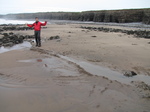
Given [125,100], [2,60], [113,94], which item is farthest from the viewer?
[2,60]

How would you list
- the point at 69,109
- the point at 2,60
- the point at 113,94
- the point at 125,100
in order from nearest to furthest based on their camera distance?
the point at 69,109 < the point at 125,100 < the point at 113,94 < the point at 2,60

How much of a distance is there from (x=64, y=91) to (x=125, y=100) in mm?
1454

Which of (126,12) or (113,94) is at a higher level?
(126,12)

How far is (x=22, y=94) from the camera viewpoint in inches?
126

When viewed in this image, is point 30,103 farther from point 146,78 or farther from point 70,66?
point 146,78

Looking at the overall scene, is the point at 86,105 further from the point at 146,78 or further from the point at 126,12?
the point at 126,12

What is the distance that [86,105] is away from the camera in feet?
9.25

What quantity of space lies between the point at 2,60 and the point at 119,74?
4.73m

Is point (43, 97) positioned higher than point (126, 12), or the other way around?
point (126, 12)

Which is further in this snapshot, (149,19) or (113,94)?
(149,19)

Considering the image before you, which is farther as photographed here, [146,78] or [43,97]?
[146,78]

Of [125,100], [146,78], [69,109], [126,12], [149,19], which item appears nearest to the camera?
[69,109]

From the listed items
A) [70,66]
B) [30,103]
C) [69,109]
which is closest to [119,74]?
[70,66]

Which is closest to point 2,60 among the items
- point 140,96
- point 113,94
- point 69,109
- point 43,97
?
point 43,97
